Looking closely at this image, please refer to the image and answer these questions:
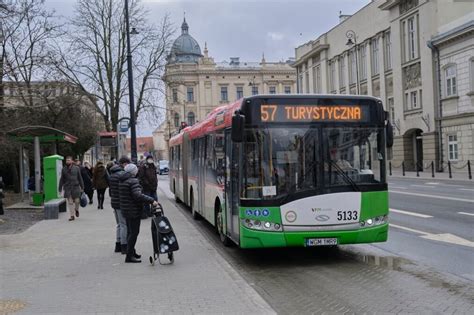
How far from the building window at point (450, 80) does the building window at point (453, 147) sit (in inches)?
120

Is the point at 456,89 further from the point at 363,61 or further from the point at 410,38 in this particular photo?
the point at 363,61

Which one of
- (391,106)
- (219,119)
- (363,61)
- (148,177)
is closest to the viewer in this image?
(219,119)

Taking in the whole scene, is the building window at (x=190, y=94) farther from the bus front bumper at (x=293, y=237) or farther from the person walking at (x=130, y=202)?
the bus front bumper at (x=293, y=237)

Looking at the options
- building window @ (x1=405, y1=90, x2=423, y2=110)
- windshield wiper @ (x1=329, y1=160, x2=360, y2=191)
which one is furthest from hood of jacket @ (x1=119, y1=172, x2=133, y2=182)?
building window @ (x1=405, y1=90, x2=423, y2=110)

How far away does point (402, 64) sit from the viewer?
45.1m

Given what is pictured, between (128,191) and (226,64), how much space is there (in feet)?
362

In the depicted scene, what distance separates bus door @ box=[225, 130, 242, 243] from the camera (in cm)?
891

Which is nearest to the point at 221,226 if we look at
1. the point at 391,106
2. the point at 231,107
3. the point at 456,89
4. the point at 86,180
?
the point at 231,107

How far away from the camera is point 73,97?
99.9 feet

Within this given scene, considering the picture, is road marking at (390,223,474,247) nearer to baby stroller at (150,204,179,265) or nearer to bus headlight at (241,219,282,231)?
bus headlight at (241,219,282,231)

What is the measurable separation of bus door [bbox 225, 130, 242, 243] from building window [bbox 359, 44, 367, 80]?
46190 millimetres

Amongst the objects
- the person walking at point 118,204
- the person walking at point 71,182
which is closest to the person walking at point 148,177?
the person walking at point 71,182

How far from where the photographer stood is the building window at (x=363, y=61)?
53537 millimetres

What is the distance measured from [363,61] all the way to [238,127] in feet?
159
